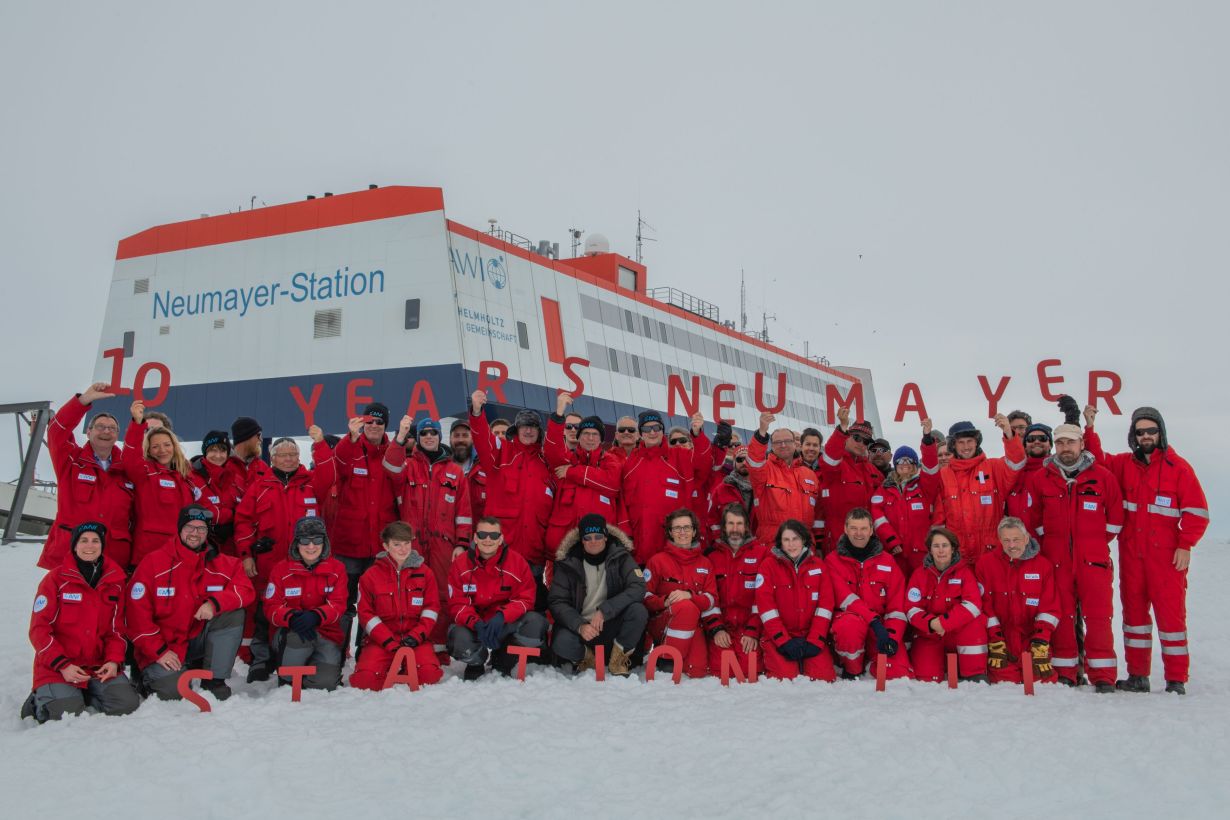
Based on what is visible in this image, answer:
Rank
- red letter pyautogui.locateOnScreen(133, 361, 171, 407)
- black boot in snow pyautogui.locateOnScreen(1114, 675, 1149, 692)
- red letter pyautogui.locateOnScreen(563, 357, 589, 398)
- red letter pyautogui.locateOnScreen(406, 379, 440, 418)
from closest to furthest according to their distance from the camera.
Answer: black boot in snow pyautogui.locateOnScreen(1114, 675, 1149, 692) → red letter pyautogui.locateOnScreen(563, 357, 589, 398) → red letter pyautogui.locateOnScreen(406, 379, 440, 418) → red letter pyautogui.locateOnScreen(133, 361, 171, 407)

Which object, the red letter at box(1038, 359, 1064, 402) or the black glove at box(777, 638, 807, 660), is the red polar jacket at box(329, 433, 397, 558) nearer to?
the black glove at box(777, 638, 807, 660)

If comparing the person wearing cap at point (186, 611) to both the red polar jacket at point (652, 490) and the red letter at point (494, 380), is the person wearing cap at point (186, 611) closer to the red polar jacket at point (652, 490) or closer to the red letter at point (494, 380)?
the red letter at point (494, 380)

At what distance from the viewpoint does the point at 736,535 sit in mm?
6625

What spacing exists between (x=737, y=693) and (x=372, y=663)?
2228 mm

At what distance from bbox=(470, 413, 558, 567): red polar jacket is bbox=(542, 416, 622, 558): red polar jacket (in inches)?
3.4

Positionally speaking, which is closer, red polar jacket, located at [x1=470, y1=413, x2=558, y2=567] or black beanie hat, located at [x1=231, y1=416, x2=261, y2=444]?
black beanie hat, located at [x1=231, y1=416, x2=261, y2=444]

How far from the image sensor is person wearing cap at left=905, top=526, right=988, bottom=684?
19.8 feet

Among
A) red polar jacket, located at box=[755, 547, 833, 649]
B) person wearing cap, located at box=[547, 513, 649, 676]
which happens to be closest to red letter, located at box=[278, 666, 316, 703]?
person wearing cap, located at box=[547, 513, 649, 676]

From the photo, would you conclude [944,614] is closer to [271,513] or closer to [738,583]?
[738,583]

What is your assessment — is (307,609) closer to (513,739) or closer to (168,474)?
(168,474)

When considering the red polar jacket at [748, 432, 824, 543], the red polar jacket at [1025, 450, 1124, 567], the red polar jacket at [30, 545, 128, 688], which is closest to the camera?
the red polar jacket at [30, 545, 128, 688]

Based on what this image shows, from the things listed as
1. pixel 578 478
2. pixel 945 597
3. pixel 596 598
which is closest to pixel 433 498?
pixel 578 478

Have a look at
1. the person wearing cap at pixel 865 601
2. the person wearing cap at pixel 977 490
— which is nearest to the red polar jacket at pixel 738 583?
the person wearing cap at pixel 865 601

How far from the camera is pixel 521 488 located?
23.1 ft
